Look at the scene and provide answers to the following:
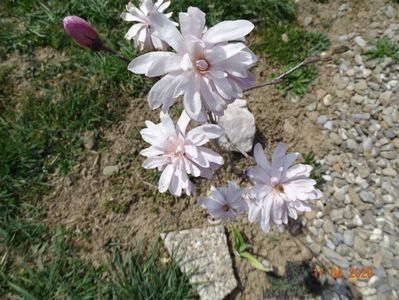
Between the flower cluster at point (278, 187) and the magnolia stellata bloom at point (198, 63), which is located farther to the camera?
the flower cluster at point (278, 187)

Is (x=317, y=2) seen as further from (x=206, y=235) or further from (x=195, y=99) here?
(x=195, y=99)

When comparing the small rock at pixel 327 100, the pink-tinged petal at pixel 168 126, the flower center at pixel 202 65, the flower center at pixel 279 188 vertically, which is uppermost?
the flower center at pixel 202 65

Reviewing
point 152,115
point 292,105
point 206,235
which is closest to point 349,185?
point 292,105

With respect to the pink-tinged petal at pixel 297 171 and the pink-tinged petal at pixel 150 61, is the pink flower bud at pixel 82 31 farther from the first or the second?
the pink-tinged petal at pixel 297 171

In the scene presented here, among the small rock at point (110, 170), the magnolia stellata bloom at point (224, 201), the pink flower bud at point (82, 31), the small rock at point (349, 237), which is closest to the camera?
the pink flower bud at point (82, 31)

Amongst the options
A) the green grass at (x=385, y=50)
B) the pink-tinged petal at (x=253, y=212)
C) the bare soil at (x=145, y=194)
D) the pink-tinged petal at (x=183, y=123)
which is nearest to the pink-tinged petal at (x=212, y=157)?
the pink-tinged petal at (x=183, y=123)

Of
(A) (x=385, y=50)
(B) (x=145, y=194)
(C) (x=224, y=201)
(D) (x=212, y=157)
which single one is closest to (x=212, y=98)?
(D) (x=212, y=157)
